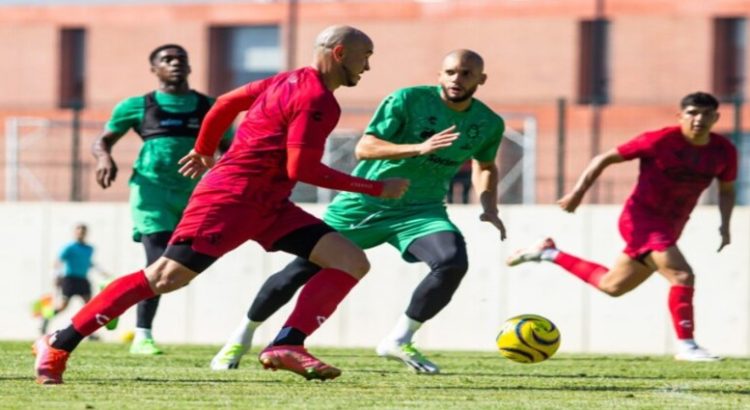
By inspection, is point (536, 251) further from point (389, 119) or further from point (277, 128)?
point (277, 128)

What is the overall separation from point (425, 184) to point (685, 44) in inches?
1383

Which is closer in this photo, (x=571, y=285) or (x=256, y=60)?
(x=571, y=285)

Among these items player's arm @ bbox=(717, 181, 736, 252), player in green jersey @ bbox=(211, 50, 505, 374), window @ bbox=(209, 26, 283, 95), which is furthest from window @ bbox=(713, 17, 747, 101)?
player in green jersey @ bbox=(211, 50, 505, 374)

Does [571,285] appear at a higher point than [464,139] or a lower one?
lower

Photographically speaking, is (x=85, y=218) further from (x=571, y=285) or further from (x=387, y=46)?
(x=387, y=46)

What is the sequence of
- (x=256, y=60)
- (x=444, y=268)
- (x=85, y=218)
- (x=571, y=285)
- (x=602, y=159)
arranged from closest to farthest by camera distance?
(x=444, y=268) < (x=602, y=159) < (x=571, y=285) < (x=85, y=218) < (x=256, y=60)

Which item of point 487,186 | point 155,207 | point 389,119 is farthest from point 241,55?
point 389,119

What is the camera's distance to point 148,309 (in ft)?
42.0

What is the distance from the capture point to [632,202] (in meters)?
13.2

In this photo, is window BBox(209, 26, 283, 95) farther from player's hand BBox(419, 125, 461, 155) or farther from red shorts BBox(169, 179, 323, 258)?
red shorts BBox(169, 179, 323, 258)

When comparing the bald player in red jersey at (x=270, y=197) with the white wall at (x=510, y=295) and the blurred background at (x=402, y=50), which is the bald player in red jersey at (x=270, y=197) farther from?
the blurred background at (x=402, y=50)

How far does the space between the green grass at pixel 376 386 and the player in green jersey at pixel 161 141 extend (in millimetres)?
903

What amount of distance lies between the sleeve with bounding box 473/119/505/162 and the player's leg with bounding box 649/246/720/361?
245 centimetres

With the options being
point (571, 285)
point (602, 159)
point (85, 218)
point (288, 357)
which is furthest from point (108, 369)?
point (85, 218)
